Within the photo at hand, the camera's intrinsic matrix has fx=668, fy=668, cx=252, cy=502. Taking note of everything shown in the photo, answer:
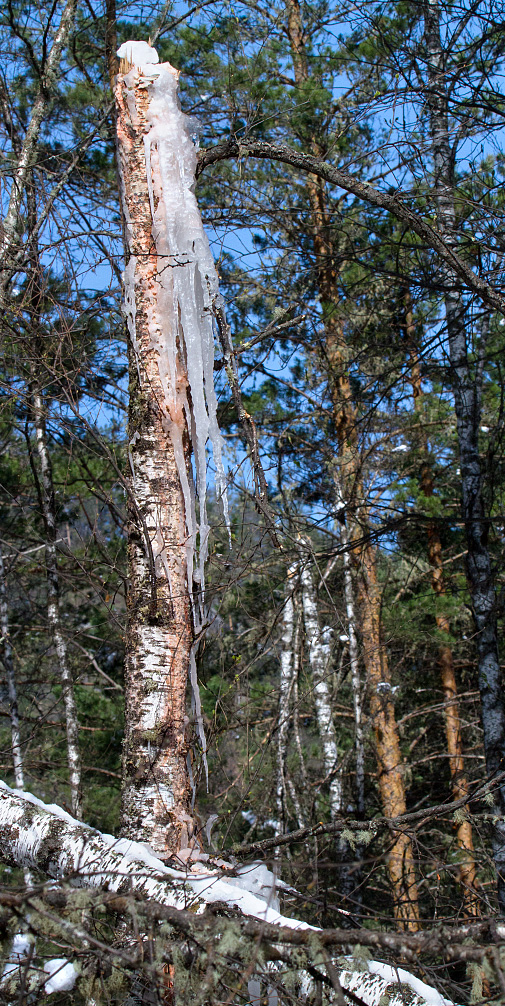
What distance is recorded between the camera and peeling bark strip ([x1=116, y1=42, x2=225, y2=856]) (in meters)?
2.50

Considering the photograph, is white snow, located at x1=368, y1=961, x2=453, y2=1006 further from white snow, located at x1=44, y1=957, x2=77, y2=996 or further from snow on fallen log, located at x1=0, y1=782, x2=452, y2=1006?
white snow, located at x1=44, y1=957, x2=77, y2=996

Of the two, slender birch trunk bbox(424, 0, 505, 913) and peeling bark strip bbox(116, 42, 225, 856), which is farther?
slender birch trunk bbox(424, 0, 505, 913)

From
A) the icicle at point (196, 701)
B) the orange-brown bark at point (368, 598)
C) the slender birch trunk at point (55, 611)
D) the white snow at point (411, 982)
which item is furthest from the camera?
the orange-brown bark at point (368, 598)

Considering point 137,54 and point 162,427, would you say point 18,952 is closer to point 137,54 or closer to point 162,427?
point 162,427

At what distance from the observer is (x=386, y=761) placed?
7426mm

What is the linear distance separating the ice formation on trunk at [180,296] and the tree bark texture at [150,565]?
0.08ft

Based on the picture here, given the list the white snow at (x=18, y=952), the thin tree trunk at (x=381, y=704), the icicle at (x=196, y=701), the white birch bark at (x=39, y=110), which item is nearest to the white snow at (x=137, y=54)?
the white birch bark at (x=39, y=110)

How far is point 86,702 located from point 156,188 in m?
6.14

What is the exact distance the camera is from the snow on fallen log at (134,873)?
A: 1.57m

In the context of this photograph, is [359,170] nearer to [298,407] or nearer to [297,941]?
[298,407]

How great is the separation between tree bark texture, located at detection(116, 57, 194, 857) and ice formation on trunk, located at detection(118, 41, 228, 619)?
0.08ft

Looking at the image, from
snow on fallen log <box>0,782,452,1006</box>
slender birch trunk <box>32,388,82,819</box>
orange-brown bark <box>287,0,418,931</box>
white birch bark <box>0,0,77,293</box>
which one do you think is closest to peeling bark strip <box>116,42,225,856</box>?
snow on fallen log <box>0,782,452,1006</box>

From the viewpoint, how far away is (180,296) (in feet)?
9.70

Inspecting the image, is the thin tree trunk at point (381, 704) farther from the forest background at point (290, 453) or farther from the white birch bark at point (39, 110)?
the white birch bark at point (39, 110)
